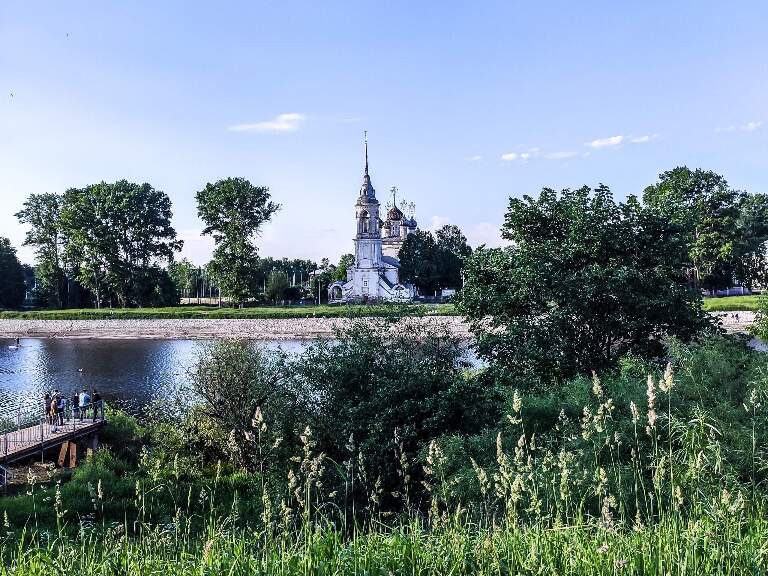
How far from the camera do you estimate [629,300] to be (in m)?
18.5

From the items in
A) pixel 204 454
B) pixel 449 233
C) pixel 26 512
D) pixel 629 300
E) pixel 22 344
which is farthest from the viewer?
pixel 449 233

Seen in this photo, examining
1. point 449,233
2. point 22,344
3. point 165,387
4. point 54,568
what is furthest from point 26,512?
point 449,233

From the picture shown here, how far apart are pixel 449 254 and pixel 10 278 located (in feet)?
201

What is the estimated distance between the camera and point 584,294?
1839cm

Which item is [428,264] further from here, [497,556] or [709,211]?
[497,556]

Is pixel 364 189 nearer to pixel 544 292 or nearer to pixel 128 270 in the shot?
pixel 128 270

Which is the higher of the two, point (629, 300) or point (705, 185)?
point (705, 185)

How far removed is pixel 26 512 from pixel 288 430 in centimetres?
620

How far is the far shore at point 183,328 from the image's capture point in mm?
61906

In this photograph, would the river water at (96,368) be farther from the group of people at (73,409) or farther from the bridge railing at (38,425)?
the group of people at (73,409)

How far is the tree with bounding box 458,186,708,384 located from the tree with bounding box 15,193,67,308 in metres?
79.3

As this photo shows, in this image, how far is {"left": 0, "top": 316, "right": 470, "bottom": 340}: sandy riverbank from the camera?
204 feet

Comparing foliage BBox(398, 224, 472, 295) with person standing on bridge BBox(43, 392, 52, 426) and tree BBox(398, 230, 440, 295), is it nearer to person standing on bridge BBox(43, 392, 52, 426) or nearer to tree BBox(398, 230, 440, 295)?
tree BBox(398, 230, 440, 295)

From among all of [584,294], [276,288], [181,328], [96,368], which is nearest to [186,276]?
[276,288]
